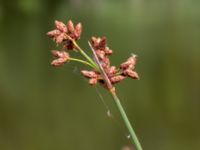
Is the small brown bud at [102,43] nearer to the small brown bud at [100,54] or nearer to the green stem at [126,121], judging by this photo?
the small brown bud at [100,54]

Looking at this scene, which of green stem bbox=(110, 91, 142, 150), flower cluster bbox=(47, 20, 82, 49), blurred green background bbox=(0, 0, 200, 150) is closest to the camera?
green stem bbox=(110, 91, 142, 150)

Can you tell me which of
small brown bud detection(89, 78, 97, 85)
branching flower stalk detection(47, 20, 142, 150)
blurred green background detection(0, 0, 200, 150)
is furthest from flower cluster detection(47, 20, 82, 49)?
blurred green background detection(0, 0, 200, 150)

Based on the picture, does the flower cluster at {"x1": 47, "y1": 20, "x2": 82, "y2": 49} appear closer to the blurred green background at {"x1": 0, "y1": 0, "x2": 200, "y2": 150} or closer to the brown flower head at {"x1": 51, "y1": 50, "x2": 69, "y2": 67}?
the brown flower head at {"x1": 51, "y1": 50, "x2": 69, "y2": 67}

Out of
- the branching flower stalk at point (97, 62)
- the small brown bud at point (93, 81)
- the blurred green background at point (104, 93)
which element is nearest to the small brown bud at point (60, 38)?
the branching flower stalk at point (97, 62)

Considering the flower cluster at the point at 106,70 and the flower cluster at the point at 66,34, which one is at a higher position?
the flower cluster at the point at 66,34
